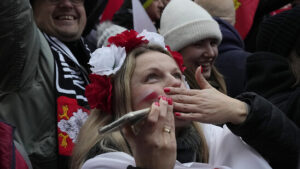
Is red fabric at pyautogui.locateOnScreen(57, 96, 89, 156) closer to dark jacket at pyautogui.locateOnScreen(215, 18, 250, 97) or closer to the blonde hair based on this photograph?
the blonde hair

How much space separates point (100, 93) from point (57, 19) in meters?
1.24

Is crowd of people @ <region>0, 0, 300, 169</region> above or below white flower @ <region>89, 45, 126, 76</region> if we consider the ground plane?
below

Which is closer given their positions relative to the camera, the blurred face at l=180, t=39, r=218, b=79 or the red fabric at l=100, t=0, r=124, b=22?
the blurred face at l=180, t=39, r=218, b=79

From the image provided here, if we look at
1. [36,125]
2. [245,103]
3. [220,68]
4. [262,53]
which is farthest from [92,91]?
[220,68]

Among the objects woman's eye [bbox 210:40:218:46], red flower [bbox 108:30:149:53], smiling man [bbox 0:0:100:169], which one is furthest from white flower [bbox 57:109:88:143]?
woman's eye [bbox 210:40:218:46]

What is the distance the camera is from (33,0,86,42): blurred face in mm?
3787

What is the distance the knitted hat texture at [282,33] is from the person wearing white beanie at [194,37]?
72 cm

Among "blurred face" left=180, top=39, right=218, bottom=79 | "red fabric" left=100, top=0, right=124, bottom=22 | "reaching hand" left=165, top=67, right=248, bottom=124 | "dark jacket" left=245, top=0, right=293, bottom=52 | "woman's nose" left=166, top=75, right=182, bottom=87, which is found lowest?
"dark jacket" left=245, top=0, right=293, bottom=52

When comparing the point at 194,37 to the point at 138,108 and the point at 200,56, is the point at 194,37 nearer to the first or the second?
the point at 200,56

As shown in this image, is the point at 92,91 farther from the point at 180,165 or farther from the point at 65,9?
the point at 65,9

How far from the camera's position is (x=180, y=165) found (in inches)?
98.3

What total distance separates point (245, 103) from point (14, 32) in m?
1.27

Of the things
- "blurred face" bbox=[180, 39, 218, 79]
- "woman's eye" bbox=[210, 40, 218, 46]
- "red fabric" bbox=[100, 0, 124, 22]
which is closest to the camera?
"blurred face" bbox=[180, 39, 218, 79]

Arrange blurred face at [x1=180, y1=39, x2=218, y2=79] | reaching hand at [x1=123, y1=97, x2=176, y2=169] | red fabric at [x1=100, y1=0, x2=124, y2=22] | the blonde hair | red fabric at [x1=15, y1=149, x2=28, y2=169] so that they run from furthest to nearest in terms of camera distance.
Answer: red fabric at [x1=100, y1=0, x2=124, y2=22]
blurred face at [x1=180, y1=39, x2=218, y2=79]
the blonde hair
red fabric at [x1=15, y1=149, x2=28, y2=169]
reaching hand at [x1=123, y1=97, x2=176, y2=169]
